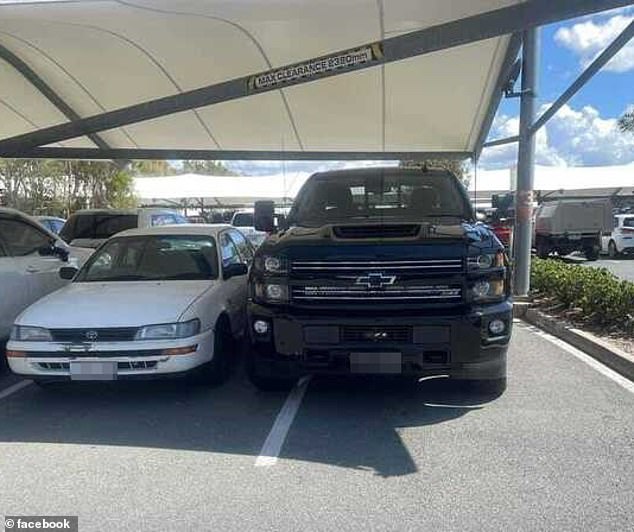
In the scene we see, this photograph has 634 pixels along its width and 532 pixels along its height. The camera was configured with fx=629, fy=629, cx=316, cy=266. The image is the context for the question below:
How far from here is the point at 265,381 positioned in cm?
549

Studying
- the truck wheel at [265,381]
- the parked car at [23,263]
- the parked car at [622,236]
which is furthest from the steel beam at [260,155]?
the truck wheel at [265,381]

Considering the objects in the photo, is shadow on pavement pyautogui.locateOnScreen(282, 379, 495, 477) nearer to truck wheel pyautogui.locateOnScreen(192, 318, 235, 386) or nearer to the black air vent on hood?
truck wheel pyautogui.locateOnScreen(192, 318, 235, 386)

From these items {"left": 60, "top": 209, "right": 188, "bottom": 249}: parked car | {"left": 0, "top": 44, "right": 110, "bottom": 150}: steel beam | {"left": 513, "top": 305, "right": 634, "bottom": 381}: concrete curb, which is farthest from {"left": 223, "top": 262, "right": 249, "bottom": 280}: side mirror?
{"left": 0, "top": 44, "right": 110, "bottom": 150}: steel beam

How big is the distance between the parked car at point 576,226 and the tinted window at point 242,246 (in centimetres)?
1498

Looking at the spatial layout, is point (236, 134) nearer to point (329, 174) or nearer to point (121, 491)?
point (329, 174)

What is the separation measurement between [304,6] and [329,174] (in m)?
2.13

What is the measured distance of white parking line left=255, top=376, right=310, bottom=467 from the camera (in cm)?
432

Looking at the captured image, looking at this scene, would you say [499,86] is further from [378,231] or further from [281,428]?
[281,428]

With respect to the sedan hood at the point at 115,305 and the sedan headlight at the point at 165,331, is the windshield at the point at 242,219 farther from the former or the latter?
the sedan headlight at the point at 165,331

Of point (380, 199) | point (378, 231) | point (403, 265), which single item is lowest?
point (403, 265)

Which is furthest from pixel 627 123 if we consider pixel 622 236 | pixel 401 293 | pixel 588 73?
pixel 622 236

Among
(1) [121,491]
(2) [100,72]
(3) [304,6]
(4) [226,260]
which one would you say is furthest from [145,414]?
(2) [100,72]

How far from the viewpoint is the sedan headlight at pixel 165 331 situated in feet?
17.3

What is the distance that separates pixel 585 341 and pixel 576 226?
14.9 meters
